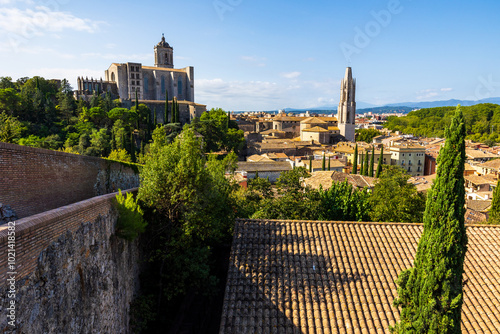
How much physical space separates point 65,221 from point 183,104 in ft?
224

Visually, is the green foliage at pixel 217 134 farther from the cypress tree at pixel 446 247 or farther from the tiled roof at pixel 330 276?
the cypress tree at pixel 446 247

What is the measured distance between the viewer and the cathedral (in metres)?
70.1

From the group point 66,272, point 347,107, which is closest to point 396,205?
point 66,272

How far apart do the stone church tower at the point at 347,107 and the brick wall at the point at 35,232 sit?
8476 cm

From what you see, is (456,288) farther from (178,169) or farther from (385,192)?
(385,192)

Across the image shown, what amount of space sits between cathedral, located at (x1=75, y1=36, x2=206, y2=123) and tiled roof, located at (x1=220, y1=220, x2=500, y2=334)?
61193 millimetres

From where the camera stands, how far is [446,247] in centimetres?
569

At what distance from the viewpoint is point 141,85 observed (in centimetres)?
7569

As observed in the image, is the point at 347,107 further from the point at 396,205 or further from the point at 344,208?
the point at 344,208

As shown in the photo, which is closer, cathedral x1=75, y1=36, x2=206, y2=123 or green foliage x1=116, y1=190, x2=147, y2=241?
green foliage x1=116, y1=190, x2=147, y2=241

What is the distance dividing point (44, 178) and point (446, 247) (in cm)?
892

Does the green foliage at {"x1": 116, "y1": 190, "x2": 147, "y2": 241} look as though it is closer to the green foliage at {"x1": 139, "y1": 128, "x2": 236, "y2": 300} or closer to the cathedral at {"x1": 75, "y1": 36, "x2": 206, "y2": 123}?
the green foliage at {"x1": 139, "y1": 128, "x2": 236, "y2": 300}

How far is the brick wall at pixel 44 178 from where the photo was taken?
6.44 meters

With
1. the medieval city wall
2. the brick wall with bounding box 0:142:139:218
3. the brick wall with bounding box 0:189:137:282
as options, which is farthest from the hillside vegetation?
the brick wall with bounding box 0:189:137:282
